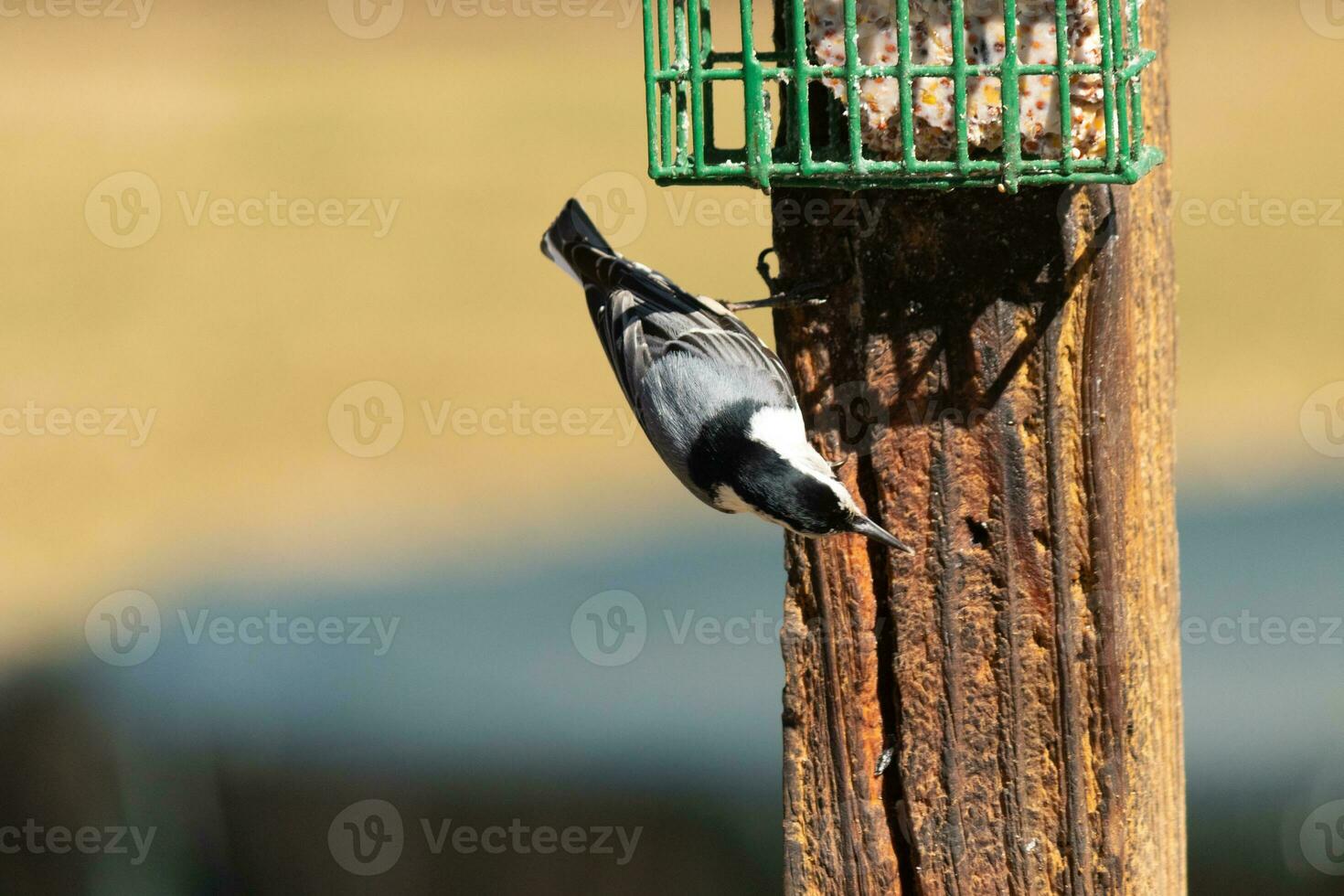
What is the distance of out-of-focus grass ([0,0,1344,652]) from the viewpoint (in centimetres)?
648

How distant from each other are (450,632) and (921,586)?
3525mm

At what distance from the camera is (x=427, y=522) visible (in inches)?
257


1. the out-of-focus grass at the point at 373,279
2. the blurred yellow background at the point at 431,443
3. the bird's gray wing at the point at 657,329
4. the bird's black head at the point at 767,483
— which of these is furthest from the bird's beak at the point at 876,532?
the out-of-focus grass at the point at 373,279

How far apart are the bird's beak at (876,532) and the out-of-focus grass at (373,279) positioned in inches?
140

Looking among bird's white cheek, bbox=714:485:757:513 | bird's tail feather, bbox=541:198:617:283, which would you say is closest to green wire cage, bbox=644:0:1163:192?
bird's white cheek, bbox=714:485:757:513

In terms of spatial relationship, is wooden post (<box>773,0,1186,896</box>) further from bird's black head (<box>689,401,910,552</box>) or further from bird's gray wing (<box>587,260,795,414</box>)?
bird's gray wing (<box>587,260,795,414</box>)

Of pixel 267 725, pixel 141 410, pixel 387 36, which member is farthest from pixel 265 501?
pixel 387 36

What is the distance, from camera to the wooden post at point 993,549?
2.62 m

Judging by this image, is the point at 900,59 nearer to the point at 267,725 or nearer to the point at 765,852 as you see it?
the point at 765,852

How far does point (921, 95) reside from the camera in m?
2.75

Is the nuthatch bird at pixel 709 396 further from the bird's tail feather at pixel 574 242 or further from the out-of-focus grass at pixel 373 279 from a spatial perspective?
the out-of-focus grass at pixel 373 279

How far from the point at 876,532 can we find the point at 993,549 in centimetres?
20

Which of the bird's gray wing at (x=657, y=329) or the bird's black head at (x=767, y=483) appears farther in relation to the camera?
the bird's gray wing at (x=657, y=329)

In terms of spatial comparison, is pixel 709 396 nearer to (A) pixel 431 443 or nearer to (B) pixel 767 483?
(B) pixel 767 483
